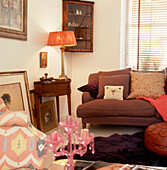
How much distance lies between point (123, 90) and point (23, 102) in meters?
1.70

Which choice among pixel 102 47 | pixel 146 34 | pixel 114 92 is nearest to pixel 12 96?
pixel 114 92

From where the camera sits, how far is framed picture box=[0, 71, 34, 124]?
12.3ft

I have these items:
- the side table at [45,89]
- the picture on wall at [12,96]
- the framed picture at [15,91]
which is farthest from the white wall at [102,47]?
the picture on wall at [12,96]

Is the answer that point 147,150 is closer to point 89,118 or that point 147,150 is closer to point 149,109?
point 149,109

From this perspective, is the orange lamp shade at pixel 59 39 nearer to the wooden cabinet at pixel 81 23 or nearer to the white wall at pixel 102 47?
the wooden cabinet at pixel 81 23

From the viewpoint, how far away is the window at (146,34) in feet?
20.0

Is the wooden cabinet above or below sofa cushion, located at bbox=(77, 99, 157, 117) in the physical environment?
above

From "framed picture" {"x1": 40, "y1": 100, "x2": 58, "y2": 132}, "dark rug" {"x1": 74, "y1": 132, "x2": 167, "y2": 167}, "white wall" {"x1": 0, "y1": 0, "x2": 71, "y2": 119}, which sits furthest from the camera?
"framed picture" {"x1": 40, "y1": 100, "x2": 58, "y2": 132}

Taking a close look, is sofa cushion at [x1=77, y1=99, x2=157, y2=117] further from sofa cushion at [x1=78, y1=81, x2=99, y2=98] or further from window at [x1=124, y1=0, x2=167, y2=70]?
window at [x1=124, y1=0, x2=167, y2=70]

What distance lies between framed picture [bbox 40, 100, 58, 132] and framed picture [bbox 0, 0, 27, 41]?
1.23 m

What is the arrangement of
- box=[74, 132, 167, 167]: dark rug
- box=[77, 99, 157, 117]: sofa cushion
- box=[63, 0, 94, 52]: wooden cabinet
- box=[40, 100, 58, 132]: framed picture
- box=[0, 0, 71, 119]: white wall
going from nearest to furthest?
box=[74, 132, 167, 167]: dark rug, box=[0, 0, 71, 119]: white wall, box=[77, 99, 157, 117]: sofa cushion, box=[40, 100, 58, 132]: framed picture, box=[63, 0, 94, 52]: wooden cabinet

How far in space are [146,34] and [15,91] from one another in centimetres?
330

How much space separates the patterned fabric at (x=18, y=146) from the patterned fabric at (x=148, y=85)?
268cm

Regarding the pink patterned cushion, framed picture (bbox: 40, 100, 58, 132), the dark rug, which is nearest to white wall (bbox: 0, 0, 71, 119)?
framed picture (bbox: 40, 100, 58, 132)
